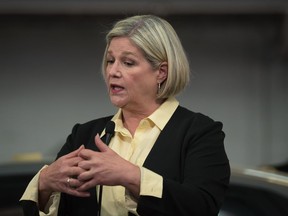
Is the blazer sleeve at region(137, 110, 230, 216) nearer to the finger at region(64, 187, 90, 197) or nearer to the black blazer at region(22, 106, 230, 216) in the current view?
the black blazer at region(22, 106, 230, 216)

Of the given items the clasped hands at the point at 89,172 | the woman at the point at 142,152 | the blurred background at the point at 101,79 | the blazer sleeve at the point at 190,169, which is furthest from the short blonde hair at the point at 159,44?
the blurred background at the point at 101,79

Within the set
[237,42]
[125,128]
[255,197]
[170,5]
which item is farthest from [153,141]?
[237,42]

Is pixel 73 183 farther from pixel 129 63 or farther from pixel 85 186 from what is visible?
pixel 129 63

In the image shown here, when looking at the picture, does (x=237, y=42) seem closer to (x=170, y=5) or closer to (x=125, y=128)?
(x=170, y=5)

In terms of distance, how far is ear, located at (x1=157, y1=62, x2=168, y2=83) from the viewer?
1380 mm

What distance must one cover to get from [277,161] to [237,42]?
4.59ft

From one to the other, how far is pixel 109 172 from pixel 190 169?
0.21 meters

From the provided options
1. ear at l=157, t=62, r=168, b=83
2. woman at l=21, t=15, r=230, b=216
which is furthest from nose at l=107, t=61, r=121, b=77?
ear at l=157, t=62, r=168, b=83

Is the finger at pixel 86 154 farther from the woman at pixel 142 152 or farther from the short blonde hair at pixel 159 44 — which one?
the short blonde hair at pixel 159 44

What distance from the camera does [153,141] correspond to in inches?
53.4

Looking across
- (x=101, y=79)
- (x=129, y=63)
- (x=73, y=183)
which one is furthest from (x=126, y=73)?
(x=101, y=79)

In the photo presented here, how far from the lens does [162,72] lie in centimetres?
139

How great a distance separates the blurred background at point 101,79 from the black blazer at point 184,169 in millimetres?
4690

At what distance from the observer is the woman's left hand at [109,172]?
1.15 metres
